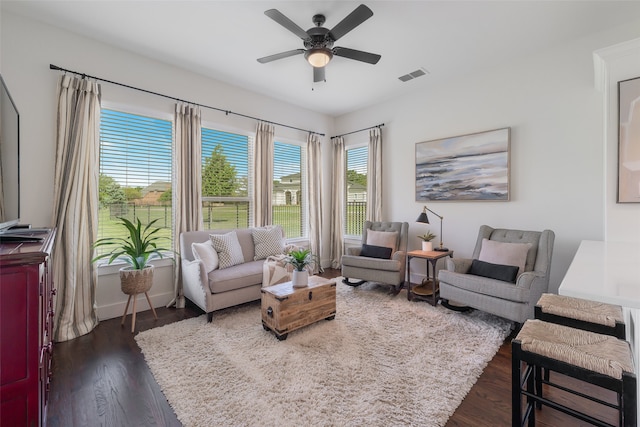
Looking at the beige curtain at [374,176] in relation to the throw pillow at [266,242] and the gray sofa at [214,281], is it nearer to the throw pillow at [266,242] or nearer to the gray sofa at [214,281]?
the throw pillow at [266,242]

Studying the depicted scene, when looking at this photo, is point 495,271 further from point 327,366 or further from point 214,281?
point 214,281

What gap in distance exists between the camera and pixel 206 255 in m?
3.09

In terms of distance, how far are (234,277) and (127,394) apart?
1339 millimetres

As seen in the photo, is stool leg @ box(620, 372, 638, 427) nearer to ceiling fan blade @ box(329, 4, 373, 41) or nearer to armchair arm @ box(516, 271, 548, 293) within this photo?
armchair arm @ box(516, 271, 548, 293)

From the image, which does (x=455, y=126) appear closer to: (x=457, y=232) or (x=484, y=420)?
(x=457, y=232)

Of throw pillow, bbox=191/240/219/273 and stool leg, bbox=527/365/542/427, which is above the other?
throw pillow, bbox=191/240/219/273

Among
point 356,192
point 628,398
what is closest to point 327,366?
point 628,398

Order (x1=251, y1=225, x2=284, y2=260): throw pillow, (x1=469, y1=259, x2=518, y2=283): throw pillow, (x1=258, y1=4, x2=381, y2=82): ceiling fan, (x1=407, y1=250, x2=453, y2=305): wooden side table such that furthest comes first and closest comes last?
1. (x1=251, y1=225, x2=284, y2=260): throw pillow
2. (x1=407, y1=250, x2=453, y2=305): wooden side table
3. (x1=469, y1=259, x2=518, y2=283): throw pillow
4. (x1=258, y1=4, x2=381, y2=82): ceiling fan

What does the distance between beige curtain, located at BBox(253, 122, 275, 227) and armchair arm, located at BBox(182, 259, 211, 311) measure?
1281mm

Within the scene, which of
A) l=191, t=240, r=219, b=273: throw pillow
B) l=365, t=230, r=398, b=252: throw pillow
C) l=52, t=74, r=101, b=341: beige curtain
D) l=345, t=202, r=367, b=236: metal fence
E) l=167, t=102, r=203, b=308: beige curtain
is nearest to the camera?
l=52, t=74, r=101, b=341: beige curtain

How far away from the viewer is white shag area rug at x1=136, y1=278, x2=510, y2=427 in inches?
63.7

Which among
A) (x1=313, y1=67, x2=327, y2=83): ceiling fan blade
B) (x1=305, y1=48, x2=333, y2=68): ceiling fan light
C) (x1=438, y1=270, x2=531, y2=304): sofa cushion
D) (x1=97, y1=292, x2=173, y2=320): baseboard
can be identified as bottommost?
(x1=97, y1=292, x2=173, y2=320): baseboard

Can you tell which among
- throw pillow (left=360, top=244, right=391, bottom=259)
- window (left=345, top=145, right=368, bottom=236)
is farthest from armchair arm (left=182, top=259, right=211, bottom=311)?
window (left=345, top=145, right=368, bottom=236)

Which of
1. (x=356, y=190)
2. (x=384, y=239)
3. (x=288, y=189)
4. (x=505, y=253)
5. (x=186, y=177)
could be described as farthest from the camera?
(x=356, y=190)
